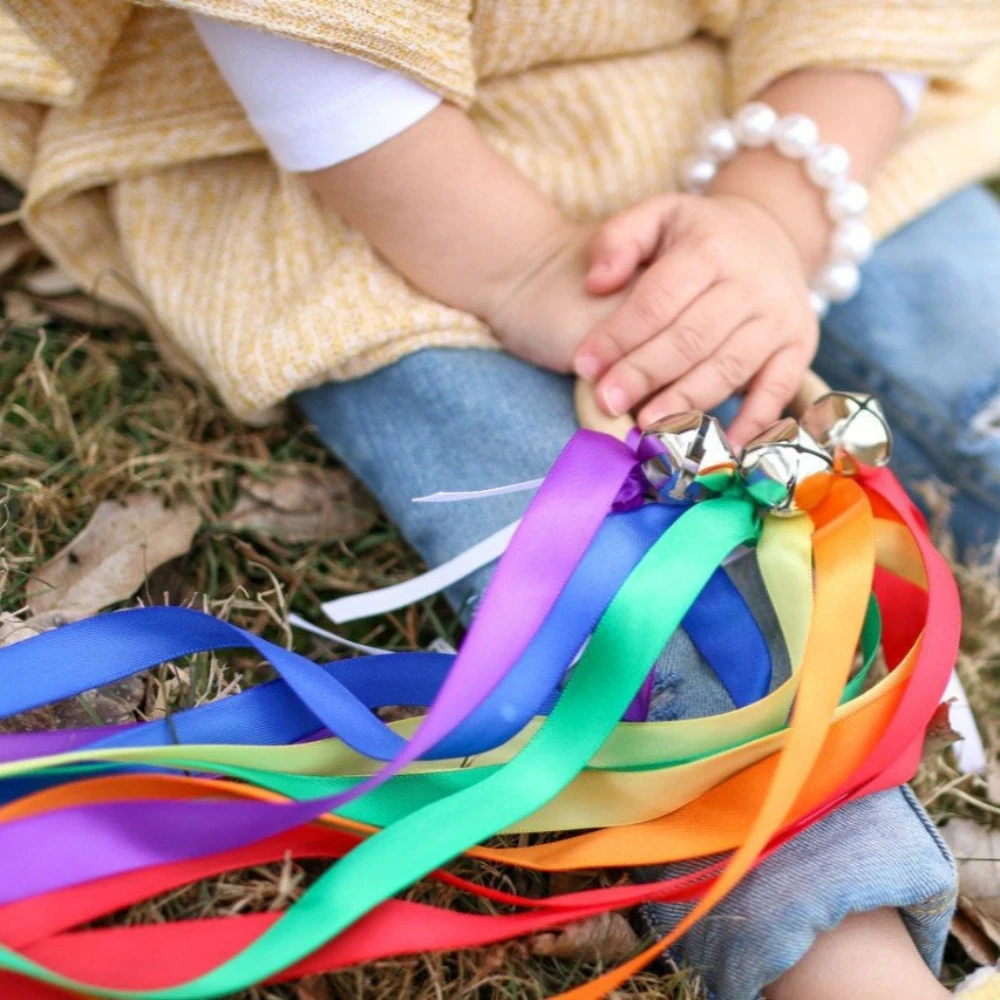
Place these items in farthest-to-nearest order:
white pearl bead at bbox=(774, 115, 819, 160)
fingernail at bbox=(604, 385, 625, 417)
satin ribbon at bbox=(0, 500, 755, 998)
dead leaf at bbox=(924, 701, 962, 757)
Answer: white pearl bead at bbox=(774, 115, 819, 160)
fingernail at bbox=(604, 385, 625, 417)
dead leaf at bbox=(924, 701, 962, 757)
satin ribbon at bbox=(0, 500, 755, 998)

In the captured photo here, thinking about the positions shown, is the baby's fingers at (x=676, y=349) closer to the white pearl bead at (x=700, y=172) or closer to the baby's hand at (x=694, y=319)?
the baby's hand at (x=694, y=319)

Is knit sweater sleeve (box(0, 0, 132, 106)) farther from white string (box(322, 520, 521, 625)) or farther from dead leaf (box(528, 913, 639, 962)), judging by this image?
dead leaf (box(528, 913, 639, 962))

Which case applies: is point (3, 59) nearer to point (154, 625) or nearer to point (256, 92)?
point (256, 92)

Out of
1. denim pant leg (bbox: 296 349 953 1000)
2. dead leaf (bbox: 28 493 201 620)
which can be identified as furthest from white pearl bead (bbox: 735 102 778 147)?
dead leaf (bbox: 28 493 201 620)

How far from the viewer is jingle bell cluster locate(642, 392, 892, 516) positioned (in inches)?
35.3

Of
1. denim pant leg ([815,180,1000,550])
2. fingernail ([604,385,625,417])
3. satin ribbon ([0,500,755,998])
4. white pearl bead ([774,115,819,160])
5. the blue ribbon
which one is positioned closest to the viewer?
satin ribbon ([0,500,755,998])

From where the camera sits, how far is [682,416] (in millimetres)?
904

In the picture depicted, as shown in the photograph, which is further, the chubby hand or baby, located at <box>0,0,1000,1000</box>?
the chubby hand

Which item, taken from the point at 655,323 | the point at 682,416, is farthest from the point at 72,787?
the point at 655,323

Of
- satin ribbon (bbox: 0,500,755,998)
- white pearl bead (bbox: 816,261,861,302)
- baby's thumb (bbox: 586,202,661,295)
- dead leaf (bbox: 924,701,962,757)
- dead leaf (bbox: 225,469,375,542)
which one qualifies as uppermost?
baby's thumb (bbox: 586,202,661,295)

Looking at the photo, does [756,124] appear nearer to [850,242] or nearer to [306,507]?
[850,242]

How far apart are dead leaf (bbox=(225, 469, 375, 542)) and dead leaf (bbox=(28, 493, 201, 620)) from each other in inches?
2.7

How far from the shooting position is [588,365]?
107cm

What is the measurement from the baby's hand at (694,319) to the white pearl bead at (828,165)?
130mm
